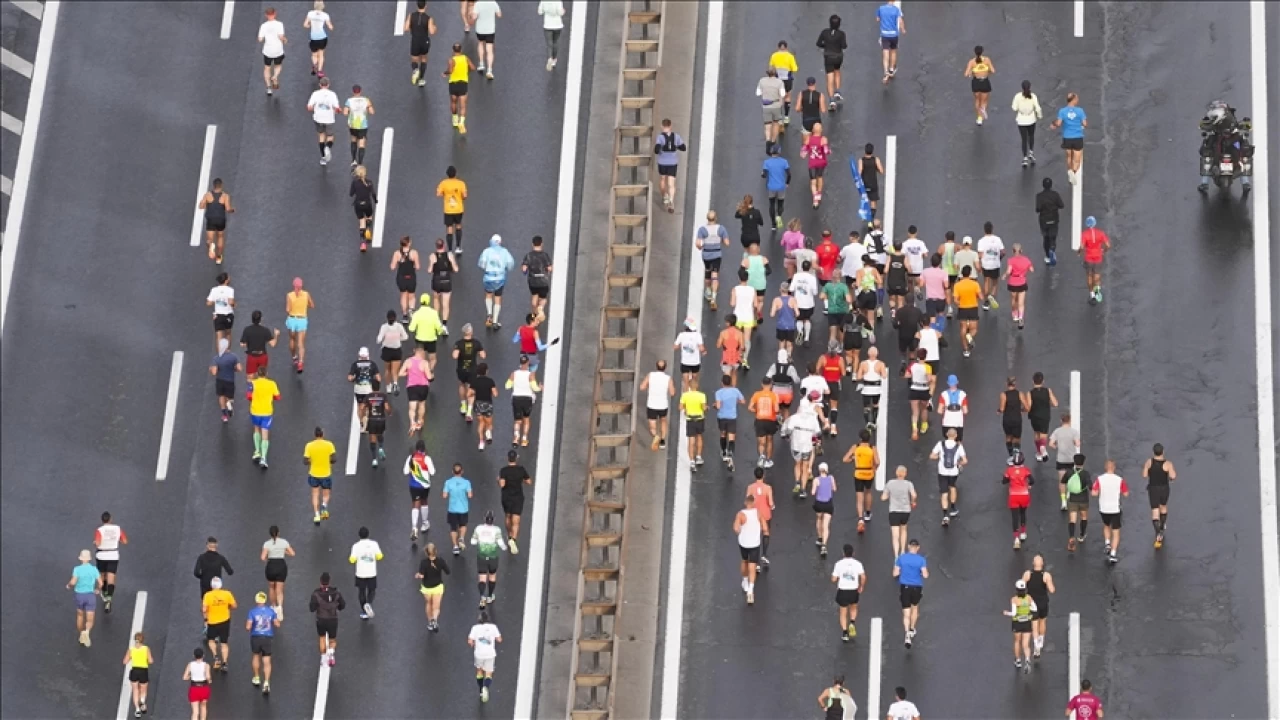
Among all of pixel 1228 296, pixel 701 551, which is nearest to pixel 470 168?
pixel 701 551

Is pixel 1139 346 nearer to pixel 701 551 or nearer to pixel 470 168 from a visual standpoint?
pixel 701 551

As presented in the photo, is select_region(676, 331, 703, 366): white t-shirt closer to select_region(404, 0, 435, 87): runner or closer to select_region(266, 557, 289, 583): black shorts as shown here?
select_region(266, 557, 289, 583): black shorts

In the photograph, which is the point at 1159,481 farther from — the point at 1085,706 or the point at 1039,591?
the point at 1085,706

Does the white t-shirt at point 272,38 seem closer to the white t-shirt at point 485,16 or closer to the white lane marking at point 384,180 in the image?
the white lane marking at point 384,180

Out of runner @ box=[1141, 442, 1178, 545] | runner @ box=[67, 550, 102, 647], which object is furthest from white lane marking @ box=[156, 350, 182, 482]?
runner @ box=[1141, 442, 1178, 545]

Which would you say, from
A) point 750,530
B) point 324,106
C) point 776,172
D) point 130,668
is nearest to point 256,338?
point 324,106

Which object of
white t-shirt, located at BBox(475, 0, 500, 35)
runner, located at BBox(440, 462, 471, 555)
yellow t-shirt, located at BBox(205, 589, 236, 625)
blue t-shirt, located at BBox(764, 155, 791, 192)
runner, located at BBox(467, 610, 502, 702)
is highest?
white t-shirt, located at BBox(475, 0, 500, 35)
